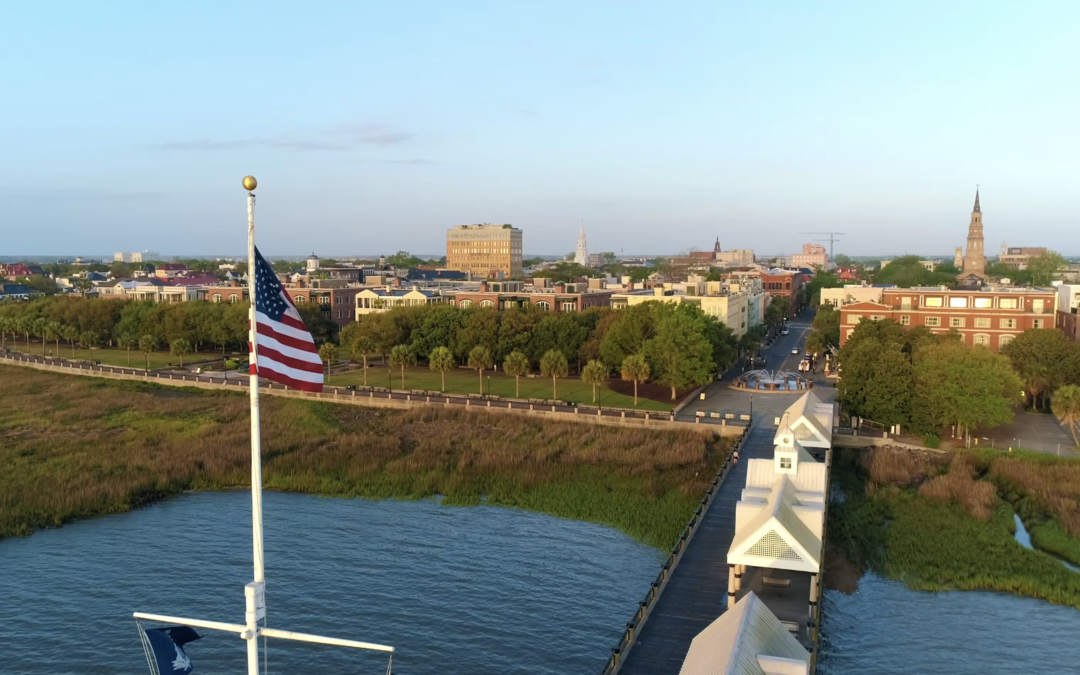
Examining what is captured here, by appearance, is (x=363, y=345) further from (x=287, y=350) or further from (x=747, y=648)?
(x=287, y=350)

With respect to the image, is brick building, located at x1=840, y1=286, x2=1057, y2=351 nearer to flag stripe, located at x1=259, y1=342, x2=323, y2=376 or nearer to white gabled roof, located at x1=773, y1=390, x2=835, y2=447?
white gabled roof, located at x1=773, y1=390, x2=835, y2=447

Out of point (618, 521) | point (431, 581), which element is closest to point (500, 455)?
point (618, 521)

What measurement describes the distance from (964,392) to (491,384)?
43.5m

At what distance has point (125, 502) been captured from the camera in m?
47.0

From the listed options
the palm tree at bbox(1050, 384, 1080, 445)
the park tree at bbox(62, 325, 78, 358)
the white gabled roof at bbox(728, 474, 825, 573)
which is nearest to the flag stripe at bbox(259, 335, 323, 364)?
the white gabled roof at bbox(728, 474, 825, 573)

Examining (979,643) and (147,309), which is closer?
(979,643)

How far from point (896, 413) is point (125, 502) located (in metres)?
51.3

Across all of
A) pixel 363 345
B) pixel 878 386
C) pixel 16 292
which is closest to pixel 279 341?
pixel 878 386

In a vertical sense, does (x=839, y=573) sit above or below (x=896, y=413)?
below

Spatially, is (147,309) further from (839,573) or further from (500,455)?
(839,573)

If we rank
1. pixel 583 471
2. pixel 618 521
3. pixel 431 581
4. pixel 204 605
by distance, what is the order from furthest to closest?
pixel 583 471 → pixel 618 521 → pixel 431 581 → pixel 204 605

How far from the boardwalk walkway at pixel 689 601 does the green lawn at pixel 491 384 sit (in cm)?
3340

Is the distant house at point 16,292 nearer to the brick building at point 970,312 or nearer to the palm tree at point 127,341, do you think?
the palm tree at point 127,341

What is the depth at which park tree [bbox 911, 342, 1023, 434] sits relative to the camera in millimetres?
56406
